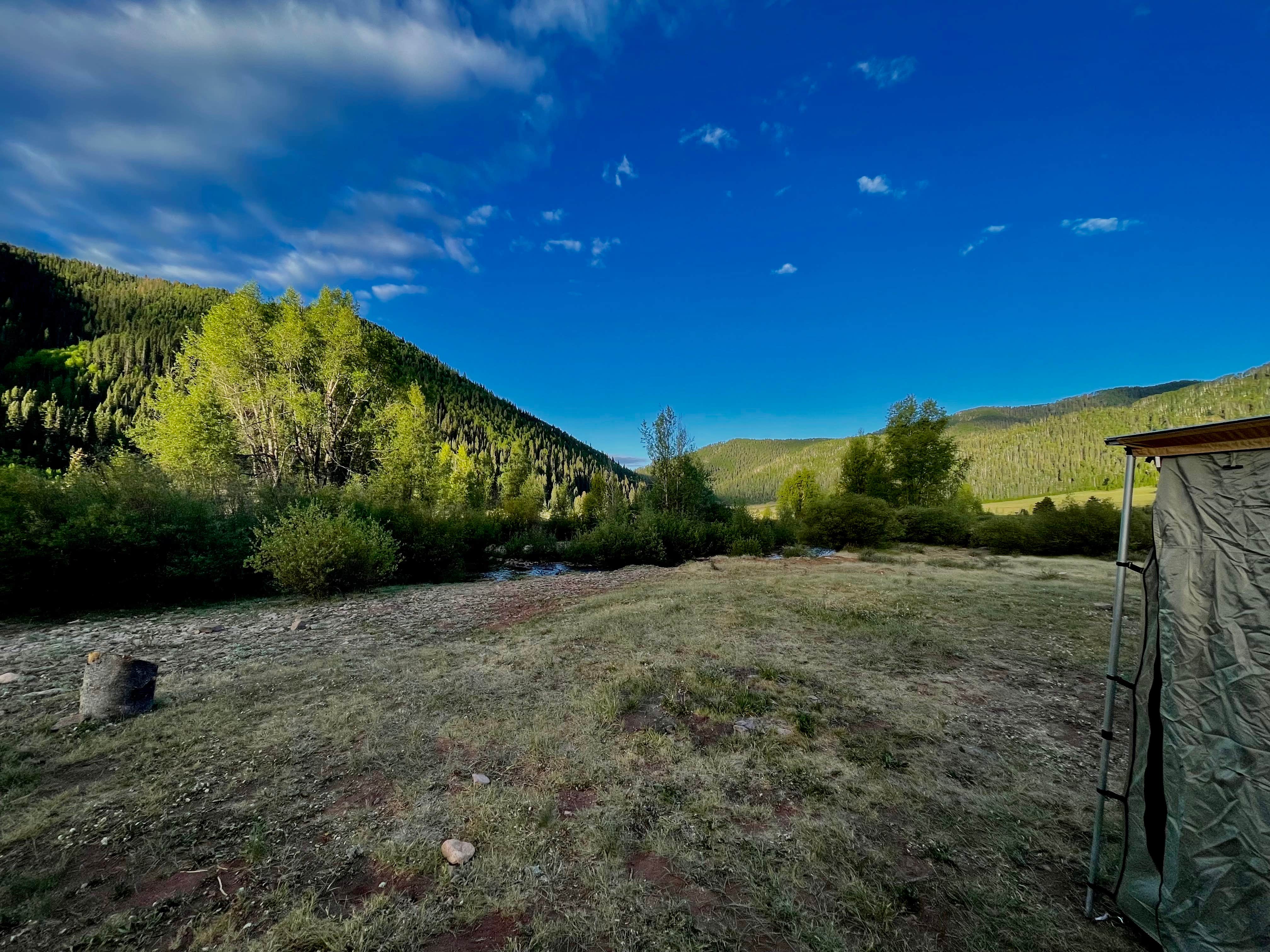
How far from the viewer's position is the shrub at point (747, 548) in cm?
2145

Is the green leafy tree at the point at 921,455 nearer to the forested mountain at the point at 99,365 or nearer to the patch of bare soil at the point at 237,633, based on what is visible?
the patch of bare soil at the point at 237,633

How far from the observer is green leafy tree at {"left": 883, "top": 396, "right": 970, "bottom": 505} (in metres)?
28.5

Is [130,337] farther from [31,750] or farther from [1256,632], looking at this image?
[1256,632]

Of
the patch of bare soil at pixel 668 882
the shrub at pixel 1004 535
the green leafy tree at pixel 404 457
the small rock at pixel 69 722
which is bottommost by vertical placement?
the small rock at pixel 69 722

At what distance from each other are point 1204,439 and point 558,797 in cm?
424

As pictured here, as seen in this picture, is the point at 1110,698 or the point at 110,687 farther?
the point at 110,687

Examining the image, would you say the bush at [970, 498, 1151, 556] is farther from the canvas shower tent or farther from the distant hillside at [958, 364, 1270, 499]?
the distant hillside at [958, 364, 1270, 499]

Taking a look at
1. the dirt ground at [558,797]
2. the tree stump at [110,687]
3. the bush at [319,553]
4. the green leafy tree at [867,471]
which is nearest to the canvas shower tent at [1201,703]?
the dirt ground at [558,797]

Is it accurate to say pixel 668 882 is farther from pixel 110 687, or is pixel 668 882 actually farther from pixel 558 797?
pixel 110 687

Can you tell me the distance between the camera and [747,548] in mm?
21578

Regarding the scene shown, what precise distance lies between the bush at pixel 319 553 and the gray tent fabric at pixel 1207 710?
1230 centimetres

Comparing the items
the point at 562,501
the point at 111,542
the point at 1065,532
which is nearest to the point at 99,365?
the point at 562,501

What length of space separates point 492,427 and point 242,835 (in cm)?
9260

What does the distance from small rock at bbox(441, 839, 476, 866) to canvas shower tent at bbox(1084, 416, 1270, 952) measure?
10.9 ft
